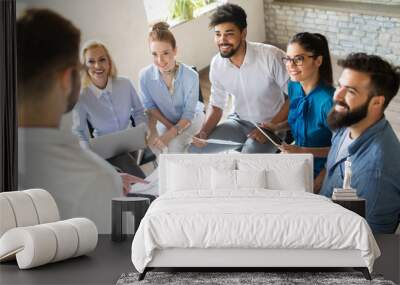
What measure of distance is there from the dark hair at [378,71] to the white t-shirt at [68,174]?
8.78ft

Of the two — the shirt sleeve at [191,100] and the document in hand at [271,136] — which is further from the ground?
the shirt sleeve at [191,100]

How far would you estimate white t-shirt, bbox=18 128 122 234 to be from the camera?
9.05 meters

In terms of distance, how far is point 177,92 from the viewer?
8.91 meters

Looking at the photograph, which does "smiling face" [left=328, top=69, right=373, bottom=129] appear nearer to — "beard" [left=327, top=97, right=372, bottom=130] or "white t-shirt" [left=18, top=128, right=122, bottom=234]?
"beard" [left=327, top=97, right=372, bottom=130]

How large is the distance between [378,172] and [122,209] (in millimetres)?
2515

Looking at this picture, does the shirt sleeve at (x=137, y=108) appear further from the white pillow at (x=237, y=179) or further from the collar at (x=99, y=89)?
the white pillow at (x=237, y=179)

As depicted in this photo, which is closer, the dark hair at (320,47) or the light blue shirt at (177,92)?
the dark hair at (320,47)

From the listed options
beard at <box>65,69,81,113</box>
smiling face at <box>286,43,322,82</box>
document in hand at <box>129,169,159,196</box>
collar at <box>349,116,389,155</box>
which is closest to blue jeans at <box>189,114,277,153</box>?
document in hand at <box>129,169,159,196</box>

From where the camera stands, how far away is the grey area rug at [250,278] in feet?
21.0

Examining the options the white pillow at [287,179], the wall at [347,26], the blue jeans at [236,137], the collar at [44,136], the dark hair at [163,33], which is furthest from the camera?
the collar at [44,136]

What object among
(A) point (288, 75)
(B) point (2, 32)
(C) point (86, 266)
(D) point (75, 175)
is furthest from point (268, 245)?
(B) point (2, 32)

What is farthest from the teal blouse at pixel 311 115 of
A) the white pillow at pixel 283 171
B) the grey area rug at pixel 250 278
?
the grey area rug at pixel 250 278

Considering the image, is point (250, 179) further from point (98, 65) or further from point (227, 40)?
point (98, 65)

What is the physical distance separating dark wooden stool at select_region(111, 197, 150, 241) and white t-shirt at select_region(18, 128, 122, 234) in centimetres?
57
